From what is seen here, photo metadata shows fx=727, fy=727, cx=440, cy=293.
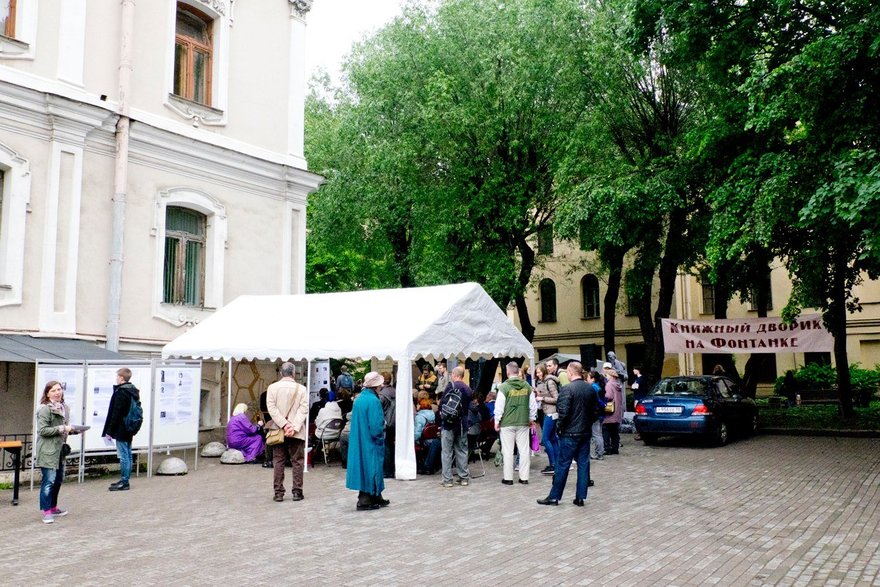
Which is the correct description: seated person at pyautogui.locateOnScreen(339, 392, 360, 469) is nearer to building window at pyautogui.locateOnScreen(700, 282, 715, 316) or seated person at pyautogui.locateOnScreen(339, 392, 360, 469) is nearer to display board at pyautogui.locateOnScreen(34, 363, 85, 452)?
display board at pyautogui.locateOnScreen(34, 363, 85, 452)

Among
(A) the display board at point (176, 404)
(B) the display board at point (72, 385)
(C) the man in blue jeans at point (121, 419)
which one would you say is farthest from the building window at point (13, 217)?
(C) the man in blue jeans at point (121, 419)

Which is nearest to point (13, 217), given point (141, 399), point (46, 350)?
point (46, 350)

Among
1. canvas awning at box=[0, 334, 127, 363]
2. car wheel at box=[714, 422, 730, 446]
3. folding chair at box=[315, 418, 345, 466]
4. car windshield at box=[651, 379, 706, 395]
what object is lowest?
car wheel at box=[714, 422, 730, 446]

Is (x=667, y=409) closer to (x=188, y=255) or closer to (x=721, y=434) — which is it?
(x=721, y=434)

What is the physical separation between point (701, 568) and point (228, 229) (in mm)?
13649

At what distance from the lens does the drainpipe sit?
14.4 m

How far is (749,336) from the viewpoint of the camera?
2162cm

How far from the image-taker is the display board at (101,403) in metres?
12.0

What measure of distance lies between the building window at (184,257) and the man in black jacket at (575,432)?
10228mm

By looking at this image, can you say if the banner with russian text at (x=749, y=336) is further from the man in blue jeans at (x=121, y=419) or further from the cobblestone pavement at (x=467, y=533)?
the man in blue jeans at (x=121, y=419)

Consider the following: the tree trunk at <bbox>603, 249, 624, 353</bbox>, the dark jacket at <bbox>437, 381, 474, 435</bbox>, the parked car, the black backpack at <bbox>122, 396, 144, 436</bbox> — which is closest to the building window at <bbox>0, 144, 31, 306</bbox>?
the black backpack at <bbox>122, 396, 144, 436</bbox>

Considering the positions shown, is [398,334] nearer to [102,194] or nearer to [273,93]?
[102,194]

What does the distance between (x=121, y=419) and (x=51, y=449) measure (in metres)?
2.35

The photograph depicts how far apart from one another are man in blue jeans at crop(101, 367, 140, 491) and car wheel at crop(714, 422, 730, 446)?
11761mm
